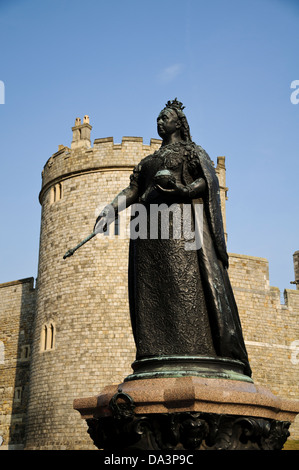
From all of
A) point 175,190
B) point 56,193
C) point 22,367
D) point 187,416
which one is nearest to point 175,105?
point 175,190

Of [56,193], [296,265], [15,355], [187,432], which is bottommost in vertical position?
[187,432]

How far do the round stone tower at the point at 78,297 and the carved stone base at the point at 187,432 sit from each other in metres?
12.9

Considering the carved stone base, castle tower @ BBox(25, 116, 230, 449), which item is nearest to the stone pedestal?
the carved stone base

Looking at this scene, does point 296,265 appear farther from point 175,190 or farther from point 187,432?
point 187,432

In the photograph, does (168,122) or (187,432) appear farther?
(168,122)

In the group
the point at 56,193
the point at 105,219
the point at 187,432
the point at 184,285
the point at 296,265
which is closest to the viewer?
the point at 187,432

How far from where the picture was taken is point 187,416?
390cm

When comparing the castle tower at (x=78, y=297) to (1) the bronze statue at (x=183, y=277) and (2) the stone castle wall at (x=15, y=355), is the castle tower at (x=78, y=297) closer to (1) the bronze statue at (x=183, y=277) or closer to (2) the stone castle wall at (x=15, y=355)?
(2) the stone castle wall at (x=15, y=355)

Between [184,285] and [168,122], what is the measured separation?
144cm

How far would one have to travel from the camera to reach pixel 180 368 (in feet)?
14.0

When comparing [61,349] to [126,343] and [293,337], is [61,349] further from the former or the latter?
[293,337]

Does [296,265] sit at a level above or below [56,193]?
above

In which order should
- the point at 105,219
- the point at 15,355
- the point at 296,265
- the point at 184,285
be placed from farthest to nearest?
the point at 296,265, the point at 15,355, the point at 105,219, the point at 184,285

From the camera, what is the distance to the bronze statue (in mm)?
4527
